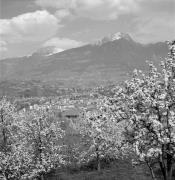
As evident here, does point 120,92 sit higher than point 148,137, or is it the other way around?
point 120,92

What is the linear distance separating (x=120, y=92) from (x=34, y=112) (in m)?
31.6

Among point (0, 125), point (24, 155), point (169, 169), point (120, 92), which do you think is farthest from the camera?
point (0, 125)

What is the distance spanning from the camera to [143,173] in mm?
55969

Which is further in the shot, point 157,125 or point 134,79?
point 134,79

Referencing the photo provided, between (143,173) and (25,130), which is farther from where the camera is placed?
(143,173)

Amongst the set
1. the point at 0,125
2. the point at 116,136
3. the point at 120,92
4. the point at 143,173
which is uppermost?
the point at 120,92

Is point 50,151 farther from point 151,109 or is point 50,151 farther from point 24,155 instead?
point 151,109

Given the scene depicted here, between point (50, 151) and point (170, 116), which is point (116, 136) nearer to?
point (50, 151)

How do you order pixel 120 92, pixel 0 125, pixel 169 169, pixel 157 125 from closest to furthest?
pixel 157 125 < pixel 120 92 < pixel 169 169 < pixel 0 125

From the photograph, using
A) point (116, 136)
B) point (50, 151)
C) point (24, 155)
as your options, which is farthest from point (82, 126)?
point (24, 155)

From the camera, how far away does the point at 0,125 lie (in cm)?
6253

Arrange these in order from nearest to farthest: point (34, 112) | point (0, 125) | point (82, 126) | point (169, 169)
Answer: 1. point (169, 169)
2. point (34, 112)
3. point (0, 125)
4. point (82, 126)

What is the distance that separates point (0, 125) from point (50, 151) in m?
13.4

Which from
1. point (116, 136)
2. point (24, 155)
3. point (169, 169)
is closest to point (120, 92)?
point (169, 169)
